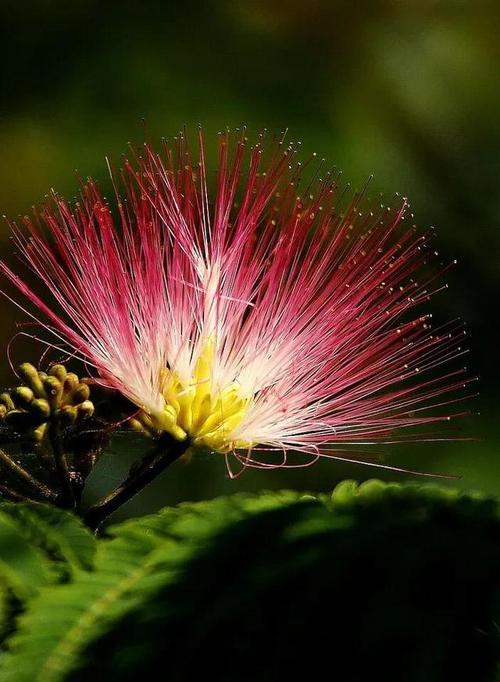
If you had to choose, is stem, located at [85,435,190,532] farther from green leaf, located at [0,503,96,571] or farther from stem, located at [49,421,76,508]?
green leaf, located at [0,503,96,571]

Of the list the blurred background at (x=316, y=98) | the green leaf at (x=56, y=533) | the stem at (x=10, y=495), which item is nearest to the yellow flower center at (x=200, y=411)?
the stem at (x=10, y=495)

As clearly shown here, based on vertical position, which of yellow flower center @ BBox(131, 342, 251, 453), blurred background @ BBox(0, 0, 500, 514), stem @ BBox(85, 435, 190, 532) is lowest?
stem @ BBox(85, 435, 190, 532)

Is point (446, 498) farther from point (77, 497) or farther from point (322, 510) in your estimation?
point (77, 497)

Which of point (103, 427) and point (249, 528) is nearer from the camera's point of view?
point (249, 528)

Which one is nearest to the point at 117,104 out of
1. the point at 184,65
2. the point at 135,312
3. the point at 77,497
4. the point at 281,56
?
the point at 184,65

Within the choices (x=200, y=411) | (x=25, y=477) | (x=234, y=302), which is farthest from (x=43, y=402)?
(x=234, y=302)

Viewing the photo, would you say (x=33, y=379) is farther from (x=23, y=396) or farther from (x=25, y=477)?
(x=25, y=477)

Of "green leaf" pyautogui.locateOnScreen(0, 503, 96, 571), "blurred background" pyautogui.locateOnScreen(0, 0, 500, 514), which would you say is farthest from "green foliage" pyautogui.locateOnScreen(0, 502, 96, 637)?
"blurred background" pyautogui.locateOnScreen(0, 0, 500, 514)
